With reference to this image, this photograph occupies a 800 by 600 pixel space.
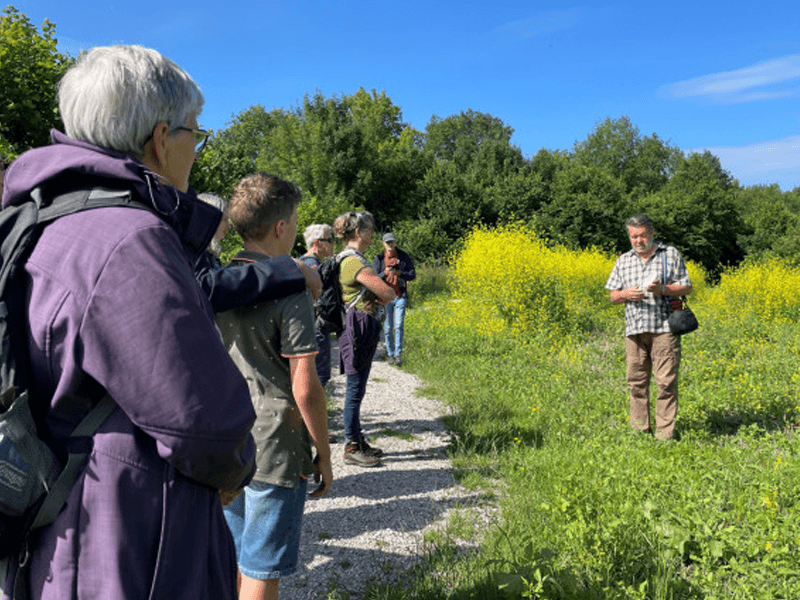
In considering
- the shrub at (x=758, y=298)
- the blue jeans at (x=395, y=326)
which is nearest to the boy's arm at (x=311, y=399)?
the blue jeans at (x=395, y=326)

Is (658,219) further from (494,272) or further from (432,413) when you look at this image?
(432,413)

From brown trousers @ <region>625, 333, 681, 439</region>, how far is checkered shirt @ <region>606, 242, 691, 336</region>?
12 cm

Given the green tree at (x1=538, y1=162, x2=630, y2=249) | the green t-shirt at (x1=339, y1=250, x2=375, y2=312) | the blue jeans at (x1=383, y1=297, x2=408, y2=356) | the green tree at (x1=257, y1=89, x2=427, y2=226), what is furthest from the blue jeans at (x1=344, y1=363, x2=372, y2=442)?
the green tree at (x1=538, y1=162, x2=630, y2=249)

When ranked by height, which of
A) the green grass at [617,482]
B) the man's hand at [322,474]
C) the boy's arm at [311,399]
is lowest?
the green grass at [617,482]

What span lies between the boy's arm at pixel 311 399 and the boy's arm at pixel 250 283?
27cm

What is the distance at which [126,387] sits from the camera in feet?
3.38

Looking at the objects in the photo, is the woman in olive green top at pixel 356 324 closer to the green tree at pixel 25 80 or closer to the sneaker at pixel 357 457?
the sneaker at pixel 357 457

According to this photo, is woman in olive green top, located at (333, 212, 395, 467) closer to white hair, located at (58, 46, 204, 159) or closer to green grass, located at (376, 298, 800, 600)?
green grass, located at (376, 298, 800, 600)

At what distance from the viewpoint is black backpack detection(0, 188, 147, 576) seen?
3.37ft

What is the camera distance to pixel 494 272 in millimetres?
12008

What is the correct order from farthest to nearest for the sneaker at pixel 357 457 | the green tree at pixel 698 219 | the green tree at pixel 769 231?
the green tree at pixel 769 231
the green tree at pixel 698 219
the sneaker at pixel 357 457

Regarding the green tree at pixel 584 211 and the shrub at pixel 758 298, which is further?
the green tree at pixel 584 211

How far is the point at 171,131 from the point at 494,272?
11.0m

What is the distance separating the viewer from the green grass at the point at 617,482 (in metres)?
2.99
